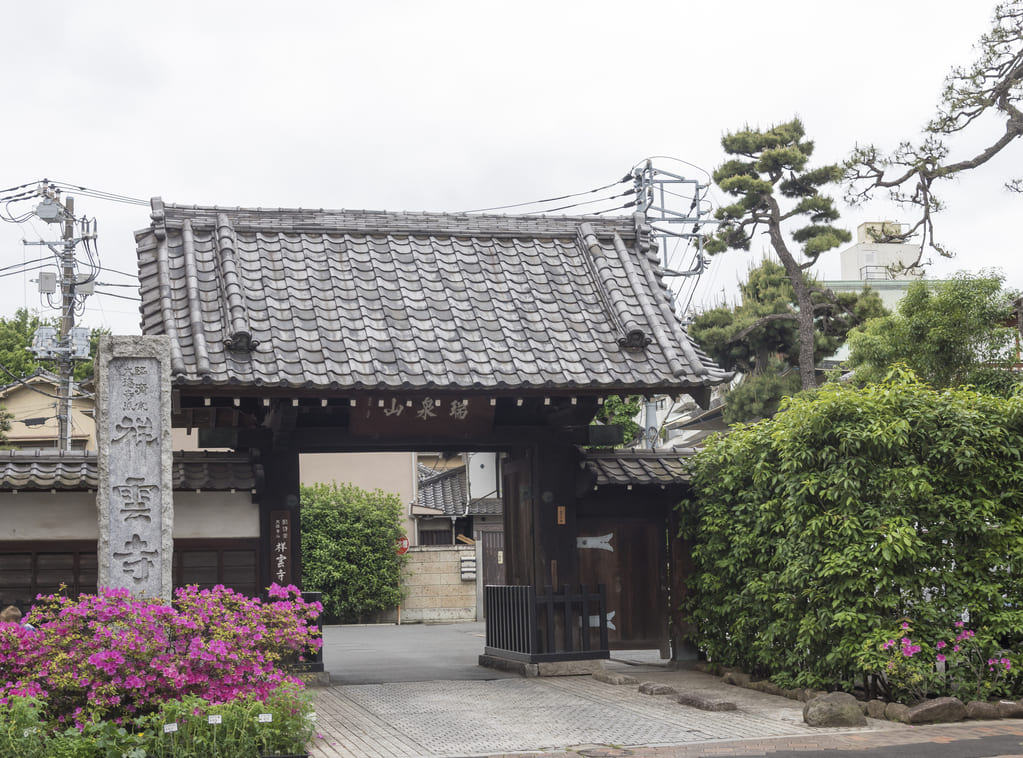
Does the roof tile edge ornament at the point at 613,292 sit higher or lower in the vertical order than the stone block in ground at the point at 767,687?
higher

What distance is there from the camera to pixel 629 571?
15672 mm

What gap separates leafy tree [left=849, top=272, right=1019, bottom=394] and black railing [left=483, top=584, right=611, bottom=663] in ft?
24.3

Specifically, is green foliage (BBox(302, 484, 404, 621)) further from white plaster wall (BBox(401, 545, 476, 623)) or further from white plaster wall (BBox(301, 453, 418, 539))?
white plaster wall (BBox(301, 453, 418, 539))

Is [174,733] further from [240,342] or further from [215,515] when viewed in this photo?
[215,515]

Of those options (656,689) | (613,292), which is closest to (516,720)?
(656,689)

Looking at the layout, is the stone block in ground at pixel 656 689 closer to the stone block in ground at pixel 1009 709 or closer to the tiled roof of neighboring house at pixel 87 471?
the stone block in ground at pixel 1009 709

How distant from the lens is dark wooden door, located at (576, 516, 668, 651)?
15.6m

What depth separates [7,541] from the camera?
13406 mm

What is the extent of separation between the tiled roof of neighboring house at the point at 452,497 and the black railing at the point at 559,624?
19.3 meters

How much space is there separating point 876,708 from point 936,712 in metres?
0.62

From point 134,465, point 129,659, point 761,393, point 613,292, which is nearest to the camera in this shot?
point 129,659

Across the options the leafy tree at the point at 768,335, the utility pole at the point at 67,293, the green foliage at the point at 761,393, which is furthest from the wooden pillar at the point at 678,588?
the utility pole at the point at 67,293

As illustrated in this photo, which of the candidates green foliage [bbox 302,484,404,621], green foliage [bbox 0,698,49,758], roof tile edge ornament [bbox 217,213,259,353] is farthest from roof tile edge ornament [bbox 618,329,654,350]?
green foliage [bbox 302,484,404,621]

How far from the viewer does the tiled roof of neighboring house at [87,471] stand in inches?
514
